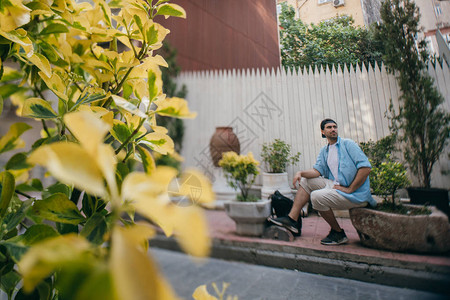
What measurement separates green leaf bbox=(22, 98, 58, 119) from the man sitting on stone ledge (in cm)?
84

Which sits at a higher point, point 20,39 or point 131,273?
point 20,39

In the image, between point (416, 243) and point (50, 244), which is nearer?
point (50, 244)

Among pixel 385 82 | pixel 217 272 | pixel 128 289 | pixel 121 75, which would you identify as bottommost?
pixel 217 272

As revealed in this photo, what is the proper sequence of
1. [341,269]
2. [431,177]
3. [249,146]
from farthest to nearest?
[249,146]
[341,269]
[431,177]

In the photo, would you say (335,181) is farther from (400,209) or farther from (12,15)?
(12,15)

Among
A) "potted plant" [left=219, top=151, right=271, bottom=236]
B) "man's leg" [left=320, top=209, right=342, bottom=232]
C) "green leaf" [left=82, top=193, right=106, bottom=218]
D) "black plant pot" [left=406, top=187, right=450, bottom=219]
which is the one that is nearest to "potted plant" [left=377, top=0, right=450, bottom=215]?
"black plant pot" [left=406, top=187, right=450, bottom=219]

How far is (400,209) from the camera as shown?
91cm

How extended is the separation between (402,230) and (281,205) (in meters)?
0.46

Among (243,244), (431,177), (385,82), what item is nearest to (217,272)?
(243,244)

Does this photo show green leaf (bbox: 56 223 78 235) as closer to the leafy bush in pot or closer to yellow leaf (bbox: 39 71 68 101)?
yellow leaf (bbox: 39 71 68 101)

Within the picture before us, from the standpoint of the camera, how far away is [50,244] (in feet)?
0.35

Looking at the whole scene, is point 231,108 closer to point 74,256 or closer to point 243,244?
point 243,244

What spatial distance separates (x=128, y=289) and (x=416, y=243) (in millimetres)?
1107

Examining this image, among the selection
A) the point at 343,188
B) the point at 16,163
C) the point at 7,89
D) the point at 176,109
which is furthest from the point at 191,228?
the point at 343,188
